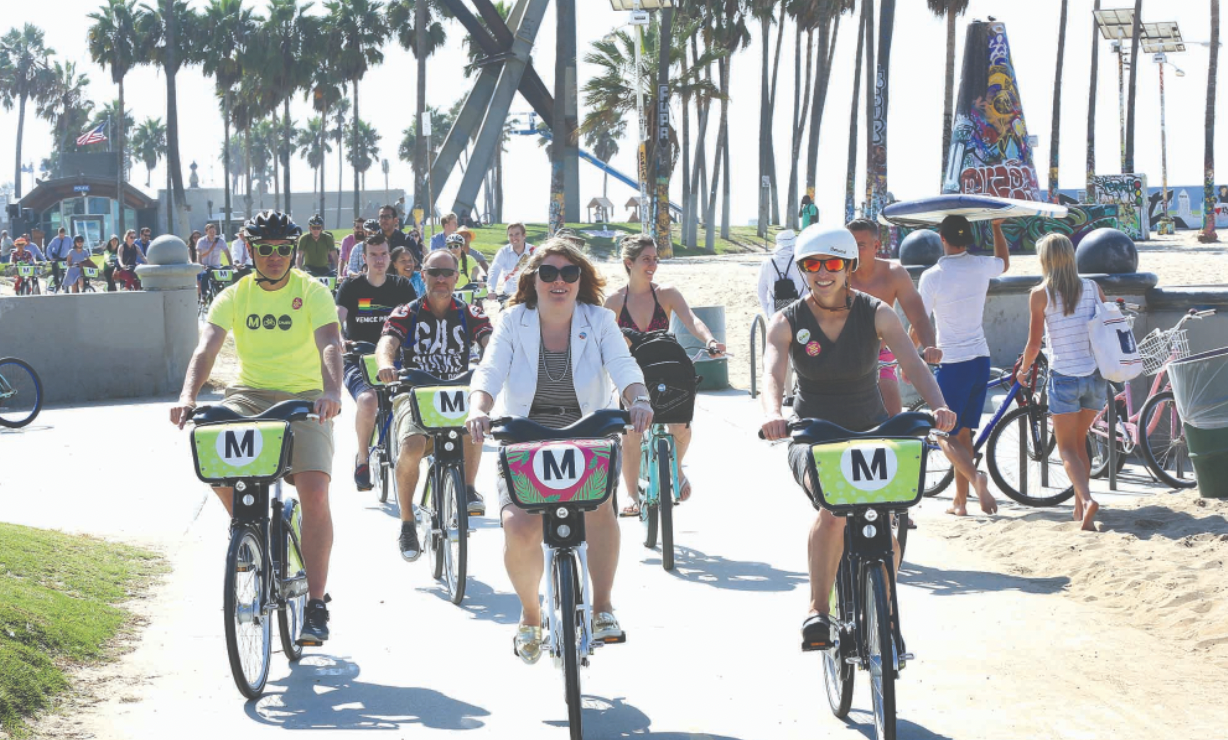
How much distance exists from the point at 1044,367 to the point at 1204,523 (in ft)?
10.9

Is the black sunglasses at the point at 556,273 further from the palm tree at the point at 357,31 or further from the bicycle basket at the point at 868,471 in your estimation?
the palm tree at the point at 357,31

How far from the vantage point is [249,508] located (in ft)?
19.0

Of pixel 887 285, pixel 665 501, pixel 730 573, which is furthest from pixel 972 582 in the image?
pixel 887 285

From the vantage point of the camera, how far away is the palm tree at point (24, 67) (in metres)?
116

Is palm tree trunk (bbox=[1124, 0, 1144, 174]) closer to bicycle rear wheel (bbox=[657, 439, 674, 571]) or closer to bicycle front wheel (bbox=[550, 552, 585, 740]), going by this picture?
bicycle rear wheel (bbox=[657, 439, 674, 571])

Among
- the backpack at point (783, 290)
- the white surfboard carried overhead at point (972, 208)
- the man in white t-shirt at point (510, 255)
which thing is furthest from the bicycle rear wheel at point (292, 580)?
the man in white t-shirt at point (510, 255)

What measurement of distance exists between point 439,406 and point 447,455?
0.93 feet

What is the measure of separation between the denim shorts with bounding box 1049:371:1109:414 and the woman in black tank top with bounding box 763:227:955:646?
145 inches

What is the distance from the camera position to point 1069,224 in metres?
38.6

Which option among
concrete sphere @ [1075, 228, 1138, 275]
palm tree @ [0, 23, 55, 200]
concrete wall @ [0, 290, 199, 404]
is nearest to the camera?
concrete sphere @ [1075, 228, 1138, 275]

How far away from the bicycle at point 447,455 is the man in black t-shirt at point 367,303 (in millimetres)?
2501

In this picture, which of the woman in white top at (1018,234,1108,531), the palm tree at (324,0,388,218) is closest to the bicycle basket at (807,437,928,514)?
the woman in white top at (1018,234,1108,531)

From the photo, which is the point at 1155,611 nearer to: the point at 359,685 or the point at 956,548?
the point at 956,548

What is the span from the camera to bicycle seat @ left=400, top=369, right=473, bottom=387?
765 centimetres
